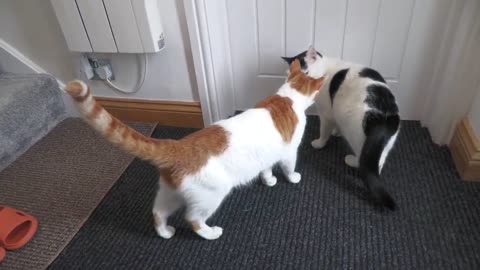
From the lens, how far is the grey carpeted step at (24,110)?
1.51 meters

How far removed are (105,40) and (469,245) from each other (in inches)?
59.6

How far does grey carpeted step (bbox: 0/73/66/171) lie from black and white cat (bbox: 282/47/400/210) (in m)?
1.25

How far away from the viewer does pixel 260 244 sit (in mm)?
1111

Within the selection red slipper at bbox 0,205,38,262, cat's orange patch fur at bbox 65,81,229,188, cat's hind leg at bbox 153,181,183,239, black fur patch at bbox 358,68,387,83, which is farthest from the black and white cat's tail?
red slipper at bbox 0,205,38,262

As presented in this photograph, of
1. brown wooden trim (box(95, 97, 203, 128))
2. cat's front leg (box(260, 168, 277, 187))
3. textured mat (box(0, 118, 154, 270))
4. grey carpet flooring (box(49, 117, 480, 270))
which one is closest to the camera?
grey carpet flooring (box(49, 117, 480, 270))

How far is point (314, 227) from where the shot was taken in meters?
1.15

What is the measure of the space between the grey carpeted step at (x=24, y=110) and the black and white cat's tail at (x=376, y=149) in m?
1.49

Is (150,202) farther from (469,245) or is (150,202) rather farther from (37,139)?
(469,245)

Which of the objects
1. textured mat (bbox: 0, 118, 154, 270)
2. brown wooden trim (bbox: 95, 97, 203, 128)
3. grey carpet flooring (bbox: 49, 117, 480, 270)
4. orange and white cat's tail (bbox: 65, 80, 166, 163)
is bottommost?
grey carpet flooring (bbox: 49, 117, 480, 270)

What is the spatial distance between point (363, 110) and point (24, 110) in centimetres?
149

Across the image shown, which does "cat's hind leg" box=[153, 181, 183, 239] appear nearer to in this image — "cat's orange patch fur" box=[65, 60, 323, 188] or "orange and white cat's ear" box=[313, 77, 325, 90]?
"cat's orange patch fur" box=[65, 60, 323, 188]

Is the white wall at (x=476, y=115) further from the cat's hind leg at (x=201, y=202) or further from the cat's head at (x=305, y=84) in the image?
the cat's hind leg at (x=201, y=202)

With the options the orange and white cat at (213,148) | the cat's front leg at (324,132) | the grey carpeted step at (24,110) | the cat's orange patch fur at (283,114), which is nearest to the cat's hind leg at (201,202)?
the orange and white cat at (213,148)

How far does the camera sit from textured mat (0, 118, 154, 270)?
3.82ft
